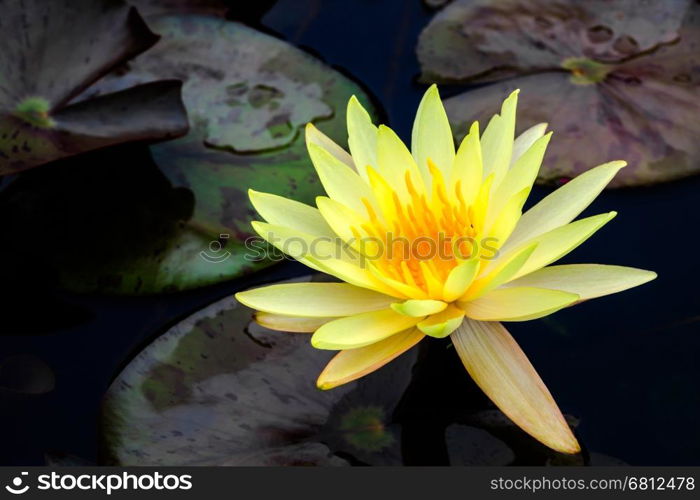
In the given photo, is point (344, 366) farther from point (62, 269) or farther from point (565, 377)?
point (62, 269)

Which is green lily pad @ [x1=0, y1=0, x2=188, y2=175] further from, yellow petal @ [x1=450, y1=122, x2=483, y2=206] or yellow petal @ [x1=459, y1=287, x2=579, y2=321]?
yellow petal @ [x1=459, y1=287, x2=579, y2=321]

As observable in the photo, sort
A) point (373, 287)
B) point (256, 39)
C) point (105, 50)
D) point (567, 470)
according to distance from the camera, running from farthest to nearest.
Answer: point (256, 39) < point (105, 50) < point (567, 470) < point (373, 287)

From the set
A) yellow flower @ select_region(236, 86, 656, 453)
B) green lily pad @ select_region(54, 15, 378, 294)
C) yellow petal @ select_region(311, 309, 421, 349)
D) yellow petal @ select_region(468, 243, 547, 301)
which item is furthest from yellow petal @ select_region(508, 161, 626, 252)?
green lily pad @ select_region(54, 15, 378, 294)

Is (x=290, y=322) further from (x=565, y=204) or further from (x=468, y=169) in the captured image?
(x=565, y=204)

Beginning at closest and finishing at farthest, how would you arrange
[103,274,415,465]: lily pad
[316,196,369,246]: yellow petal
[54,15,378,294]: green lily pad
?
[316,196,369,246]: yellow petal
[103,274,415,465]: lily pad
[54,15,378,294]: green lily pad

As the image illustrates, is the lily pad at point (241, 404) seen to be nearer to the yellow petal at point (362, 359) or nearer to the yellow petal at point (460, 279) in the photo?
the yellow petal at point (362, 359)

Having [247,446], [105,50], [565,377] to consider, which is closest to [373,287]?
[247,446]

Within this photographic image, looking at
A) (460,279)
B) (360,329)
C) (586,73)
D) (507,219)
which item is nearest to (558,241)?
(507,219)
